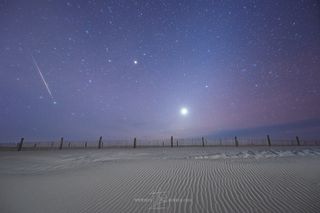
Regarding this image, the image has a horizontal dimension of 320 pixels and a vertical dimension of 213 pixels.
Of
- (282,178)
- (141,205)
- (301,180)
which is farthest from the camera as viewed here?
(282,178)

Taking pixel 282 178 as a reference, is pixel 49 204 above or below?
below

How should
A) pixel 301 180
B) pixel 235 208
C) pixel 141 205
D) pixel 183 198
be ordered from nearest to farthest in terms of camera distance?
1. pixel 235 208
2. pixel 141 205
3. pixel 183 198
4. pixel 301 180

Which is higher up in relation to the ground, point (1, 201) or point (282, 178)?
point (282, 178)

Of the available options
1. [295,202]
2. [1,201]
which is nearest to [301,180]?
[295,202]

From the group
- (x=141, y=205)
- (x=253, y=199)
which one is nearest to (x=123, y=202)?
(x=141, y=205)

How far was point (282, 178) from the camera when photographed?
6180 millimetres

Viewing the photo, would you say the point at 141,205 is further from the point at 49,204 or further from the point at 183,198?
the point at 49,204

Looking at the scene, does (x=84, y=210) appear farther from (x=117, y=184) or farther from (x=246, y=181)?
Result: (x=246, y=181)

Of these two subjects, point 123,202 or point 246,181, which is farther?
point 246,181

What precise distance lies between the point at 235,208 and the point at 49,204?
13.3ft

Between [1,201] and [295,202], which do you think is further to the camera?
[1,201]

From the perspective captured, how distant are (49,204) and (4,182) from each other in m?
3.71

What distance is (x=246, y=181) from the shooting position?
19.4ft

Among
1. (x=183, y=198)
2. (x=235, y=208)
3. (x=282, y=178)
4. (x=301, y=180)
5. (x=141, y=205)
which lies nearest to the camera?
(x=235, y=208)
